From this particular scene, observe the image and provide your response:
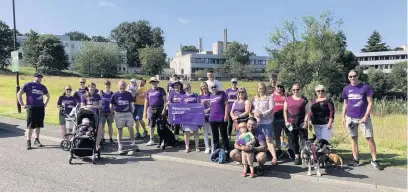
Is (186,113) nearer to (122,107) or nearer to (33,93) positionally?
(122,107)

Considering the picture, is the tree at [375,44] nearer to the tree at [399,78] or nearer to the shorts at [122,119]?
the tree at [399,78]

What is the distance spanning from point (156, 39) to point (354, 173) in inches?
4253

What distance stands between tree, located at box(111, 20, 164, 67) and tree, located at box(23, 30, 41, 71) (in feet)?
99.4

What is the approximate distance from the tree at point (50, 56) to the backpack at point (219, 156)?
76.8m

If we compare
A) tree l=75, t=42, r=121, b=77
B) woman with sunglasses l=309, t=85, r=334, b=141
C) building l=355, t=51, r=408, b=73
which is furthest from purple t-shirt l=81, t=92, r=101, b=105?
building l=355, t=51, r=408, b=73

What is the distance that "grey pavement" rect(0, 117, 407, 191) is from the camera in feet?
21.3

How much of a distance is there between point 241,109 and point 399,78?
8580 centimetres

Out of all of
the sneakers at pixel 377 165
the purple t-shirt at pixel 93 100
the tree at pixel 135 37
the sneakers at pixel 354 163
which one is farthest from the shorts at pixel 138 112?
the tree at pixel 135 37

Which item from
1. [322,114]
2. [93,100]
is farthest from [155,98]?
[322,114]

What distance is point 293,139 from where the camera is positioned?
26.9 feet

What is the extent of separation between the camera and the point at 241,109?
8.34 m

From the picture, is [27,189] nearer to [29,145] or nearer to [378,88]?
[29,145]

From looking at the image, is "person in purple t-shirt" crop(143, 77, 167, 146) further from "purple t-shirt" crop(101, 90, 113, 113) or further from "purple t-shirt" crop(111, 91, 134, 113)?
"purple t-shirt" crop(101, 90, 113, 113)

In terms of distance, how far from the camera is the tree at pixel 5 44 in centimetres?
8035
